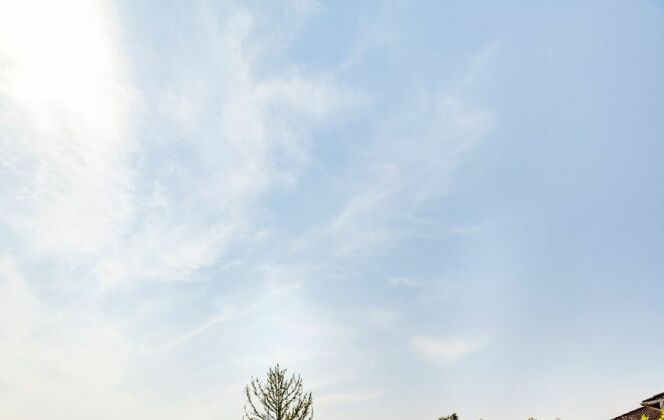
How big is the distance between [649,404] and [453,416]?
18.0 metres

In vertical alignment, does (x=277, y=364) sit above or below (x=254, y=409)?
above

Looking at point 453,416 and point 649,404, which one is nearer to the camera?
point 649,404

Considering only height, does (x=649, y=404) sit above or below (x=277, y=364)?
below

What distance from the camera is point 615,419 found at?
30.8m

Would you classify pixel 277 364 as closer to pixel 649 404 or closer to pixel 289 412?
pixel 289 412

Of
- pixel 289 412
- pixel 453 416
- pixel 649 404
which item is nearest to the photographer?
pixel 289 412

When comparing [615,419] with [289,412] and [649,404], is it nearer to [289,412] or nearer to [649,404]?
[649,404]

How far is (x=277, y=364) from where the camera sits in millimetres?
24312

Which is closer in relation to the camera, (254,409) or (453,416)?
(254,409)

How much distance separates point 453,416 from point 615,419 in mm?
15467

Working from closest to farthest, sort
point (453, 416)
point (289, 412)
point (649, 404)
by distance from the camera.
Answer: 1. point (289, 412)
2. point (649, 404)
3. point (453, 416)

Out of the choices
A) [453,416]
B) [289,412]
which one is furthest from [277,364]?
[453,416]

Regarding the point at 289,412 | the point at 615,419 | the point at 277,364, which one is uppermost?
the point at 277,364

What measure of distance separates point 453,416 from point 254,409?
27067 mm
